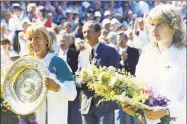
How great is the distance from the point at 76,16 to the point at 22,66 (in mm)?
10810

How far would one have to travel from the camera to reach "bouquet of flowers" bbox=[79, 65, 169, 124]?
5.71 meters

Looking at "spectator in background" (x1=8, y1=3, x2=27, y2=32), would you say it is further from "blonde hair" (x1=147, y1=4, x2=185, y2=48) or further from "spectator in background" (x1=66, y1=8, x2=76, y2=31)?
"blonde hair" (x1=147, y1=4, x2=185, y2=48)

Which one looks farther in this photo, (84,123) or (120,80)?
(84,123)

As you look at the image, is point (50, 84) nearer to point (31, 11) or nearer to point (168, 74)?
point (168, 74)

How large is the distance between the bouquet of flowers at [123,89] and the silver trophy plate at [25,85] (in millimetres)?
576

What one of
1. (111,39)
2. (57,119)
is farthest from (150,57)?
(111,39)

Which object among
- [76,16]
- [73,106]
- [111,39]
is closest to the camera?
[73,106]

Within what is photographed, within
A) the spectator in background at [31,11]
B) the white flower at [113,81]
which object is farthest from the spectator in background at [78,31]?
the white flower at [113,81]

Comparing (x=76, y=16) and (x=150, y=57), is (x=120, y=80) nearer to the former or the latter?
(x=150, y=57)

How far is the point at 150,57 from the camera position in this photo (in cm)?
594

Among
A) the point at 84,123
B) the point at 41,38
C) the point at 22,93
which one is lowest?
the point at 84,123

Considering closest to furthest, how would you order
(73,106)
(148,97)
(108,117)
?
(148,97) < (108,117) < (73,106)

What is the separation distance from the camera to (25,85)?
6602mm

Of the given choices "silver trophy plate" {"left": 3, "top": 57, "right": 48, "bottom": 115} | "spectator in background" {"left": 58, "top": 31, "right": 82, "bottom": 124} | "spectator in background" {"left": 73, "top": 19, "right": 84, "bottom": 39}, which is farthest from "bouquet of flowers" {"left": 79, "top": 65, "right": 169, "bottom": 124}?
"spectator in background" {"left": 73, "top": 19, "right": 84, "bottom": 39}
